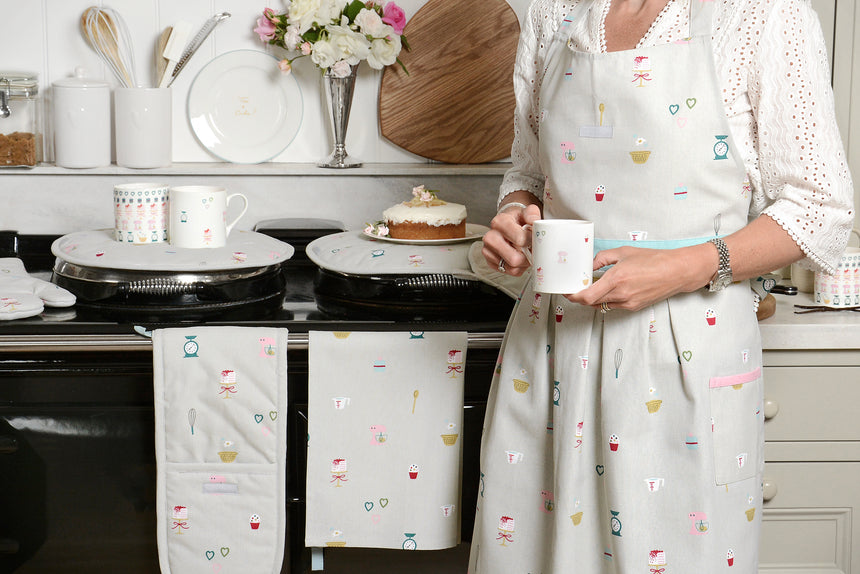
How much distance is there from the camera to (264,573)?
135cm

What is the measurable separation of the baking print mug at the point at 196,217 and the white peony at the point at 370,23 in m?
0.47

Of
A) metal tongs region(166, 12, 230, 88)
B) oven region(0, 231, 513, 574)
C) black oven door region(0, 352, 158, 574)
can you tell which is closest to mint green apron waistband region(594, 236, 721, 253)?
oven region(0, 231, 513, 574)

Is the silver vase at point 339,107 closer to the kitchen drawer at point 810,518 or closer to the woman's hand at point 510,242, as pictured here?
the woman's hand at point 510,242

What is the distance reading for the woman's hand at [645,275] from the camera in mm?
934

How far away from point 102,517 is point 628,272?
2.94 ft

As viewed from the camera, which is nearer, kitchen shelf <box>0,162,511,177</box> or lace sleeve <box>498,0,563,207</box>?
lace sleeve <box>498,0,563,207</box>

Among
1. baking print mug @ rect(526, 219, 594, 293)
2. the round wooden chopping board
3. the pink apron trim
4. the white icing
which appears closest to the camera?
baking print mug @ rect(526, 219, 594, 293)

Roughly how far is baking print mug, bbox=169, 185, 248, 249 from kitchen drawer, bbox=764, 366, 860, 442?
0.90 metres

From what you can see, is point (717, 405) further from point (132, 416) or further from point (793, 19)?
point (132, 416)

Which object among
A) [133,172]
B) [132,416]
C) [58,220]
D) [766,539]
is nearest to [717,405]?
[766,539]

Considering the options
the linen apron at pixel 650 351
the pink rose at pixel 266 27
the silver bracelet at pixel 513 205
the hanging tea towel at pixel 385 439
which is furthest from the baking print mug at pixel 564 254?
the pink rose at pixel 266 27

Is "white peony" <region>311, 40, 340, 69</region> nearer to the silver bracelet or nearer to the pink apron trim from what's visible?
the silver bracelet

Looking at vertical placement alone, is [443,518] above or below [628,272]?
below

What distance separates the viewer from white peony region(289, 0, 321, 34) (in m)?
1.72
